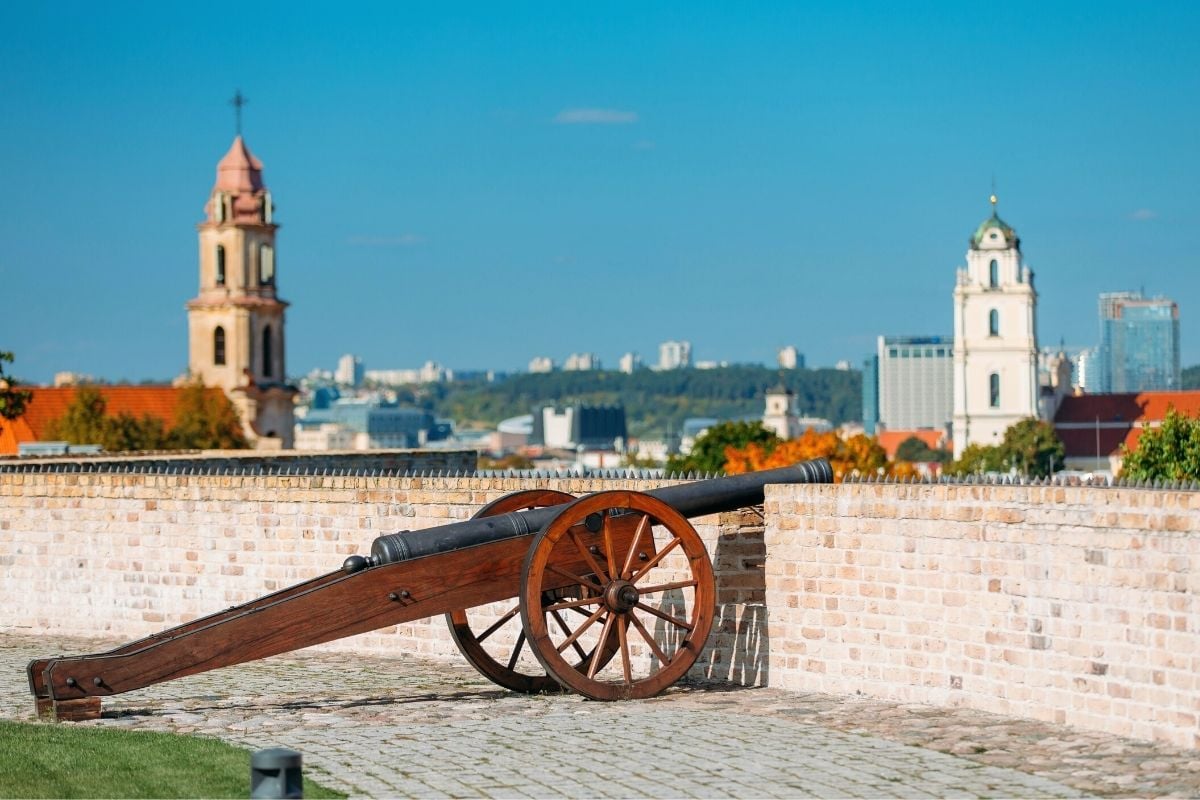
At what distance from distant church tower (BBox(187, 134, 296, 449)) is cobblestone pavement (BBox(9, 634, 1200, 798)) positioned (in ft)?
219

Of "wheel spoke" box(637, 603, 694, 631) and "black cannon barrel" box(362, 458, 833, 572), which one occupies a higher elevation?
"black cannon barrel" box(362, 458, 833, 572)

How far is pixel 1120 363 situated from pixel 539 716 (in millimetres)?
187006

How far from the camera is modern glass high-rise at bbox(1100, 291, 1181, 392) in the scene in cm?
18775

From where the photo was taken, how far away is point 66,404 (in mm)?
65750

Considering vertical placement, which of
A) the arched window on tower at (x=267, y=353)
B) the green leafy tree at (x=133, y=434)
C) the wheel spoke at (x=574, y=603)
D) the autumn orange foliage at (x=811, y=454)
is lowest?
the wheel spoke at (x=574, y=603)

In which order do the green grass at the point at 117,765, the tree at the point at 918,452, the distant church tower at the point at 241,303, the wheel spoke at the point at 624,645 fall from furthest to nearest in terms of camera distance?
the tree at the point at 918,452, the distant church tower at the point at 241,303, the wheel spoke at the point at 624,645, the green grass at the point at 117,765

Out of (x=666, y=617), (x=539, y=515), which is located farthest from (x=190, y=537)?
(x=666, y=617)

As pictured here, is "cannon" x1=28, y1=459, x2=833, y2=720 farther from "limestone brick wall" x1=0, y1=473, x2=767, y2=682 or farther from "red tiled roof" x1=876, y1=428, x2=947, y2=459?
"red tiled roof" x1=876, y1=428, x2=947, y2=459

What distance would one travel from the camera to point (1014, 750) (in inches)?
391

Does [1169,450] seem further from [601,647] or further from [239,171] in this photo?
[239,171]

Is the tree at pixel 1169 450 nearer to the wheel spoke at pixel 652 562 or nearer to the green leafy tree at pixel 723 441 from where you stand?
the wheel spoke at pixel 652 562

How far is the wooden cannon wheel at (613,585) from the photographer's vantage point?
11289 mm

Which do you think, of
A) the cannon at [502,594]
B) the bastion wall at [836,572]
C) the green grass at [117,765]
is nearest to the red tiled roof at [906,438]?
the bastion wall at [836,572]

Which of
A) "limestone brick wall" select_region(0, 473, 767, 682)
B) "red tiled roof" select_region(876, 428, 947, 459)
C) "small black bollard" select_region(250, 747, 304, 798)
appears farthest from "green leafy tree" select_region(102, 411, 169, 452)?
"red tiled roof" select_region(876, 428, 947, 459)
